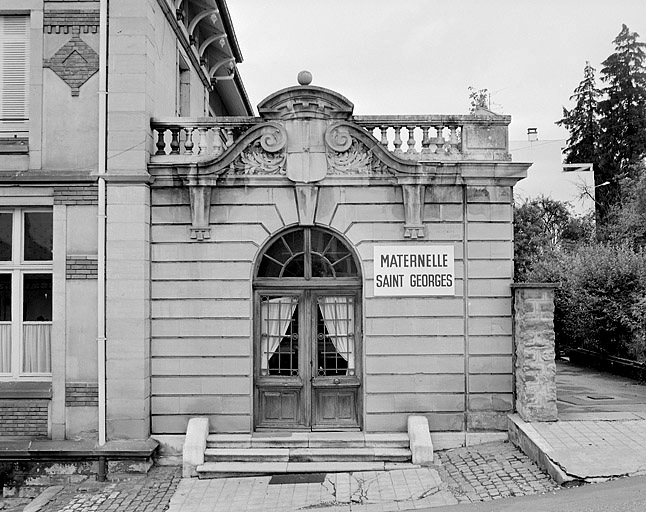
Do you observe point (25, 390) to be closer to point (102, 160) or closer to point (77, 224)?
point (77, 224)

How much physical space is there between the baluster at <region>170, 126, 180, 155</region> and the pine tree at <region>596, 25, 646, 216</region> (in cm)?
3350

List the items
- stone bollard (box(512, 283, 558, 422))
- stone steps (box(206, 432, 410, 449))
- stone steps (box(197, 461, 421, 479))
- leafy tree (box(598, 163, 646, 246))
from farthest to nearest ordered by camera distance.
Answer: leafy tree (box(598, 163, 646, 246)) → stone steps (box(206, 432, 410, 449)) → stone bollard (box(512, 283, 558, 422)) → stone steps (box(197, 461, 421, 479))

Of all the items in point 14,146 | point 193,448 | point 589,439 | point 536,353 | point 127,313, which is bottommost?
point 193,448

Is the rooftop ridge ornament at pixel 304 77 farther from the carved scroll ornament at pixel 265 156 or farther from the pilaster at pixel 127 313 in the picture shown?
the pilaster at pixel 127 313

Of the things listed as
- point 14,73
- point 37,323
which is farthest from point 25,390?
point 14,73

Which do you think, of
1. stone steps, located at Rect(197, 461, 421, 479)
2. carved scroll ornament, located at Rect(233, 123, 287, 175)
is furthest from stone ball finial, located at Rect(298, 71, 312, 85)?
stone steps, located at Rect(197, 461, 421, 479)

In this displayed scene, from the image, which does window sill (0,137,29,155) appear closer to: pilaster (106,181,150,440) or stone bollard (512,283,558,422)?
pilaster (106,181,150,440)

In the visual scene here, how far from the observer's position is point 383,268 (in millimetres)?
11133

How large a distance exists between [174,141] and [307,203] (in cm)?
246

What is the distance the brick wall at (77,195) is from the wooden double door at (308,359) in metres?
3.07

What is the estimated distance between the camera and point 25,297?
11.1 m

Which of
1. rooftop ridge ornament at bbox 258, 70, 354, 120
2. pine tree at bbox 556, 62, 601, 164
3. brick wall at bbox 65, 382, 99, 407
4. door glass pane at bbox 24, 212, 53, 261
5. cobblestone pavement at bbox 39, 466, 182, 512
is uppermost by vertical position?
pine tree at bbox 556, 62, 601, 164

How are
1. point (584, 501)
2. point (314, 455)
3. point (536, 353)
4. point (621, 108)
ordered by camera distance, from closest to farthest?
point (584, 501), point (314, 455), point (536, 353), point (621, 108)

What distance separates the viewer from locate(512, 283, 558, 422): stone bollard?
10539 mm
